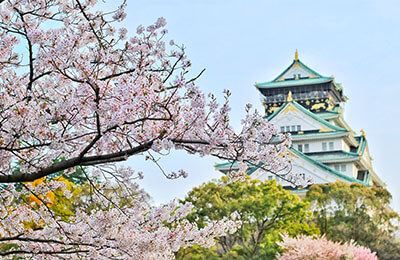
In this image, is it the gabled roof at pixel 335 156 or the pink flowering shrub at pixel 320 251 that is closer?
the pink flowering shrub at pixel 320 251

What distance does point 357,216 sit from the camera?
27.1 metres

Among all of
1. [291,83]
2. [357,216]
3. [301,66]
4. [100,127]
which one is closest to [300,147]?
[291,83]

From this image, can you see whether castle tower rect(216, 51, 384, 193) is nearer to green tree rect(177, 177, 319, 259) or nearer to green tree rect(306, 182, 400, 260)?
green tree rect(306, 182, 400, 260)

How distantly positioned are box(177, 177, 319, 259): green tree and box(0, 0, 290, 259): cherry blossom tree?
15418 millimetres

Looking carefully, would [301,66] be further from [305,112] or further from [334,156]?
[334,156]

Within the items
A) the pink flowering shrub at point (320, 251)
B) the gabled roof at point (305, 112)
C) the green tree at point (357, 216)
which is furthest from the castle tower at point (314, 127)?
the pink flowering shrub at point (320, 251)

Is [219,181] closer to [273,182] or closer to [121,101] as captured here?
[273,182]

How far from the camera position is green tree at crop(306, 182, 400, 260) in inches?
1037

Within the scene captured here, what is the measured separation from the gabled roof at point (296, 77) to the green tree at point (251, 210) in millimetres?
24878

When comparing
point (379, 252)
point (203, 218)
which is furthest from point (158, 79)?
point (379, 252)

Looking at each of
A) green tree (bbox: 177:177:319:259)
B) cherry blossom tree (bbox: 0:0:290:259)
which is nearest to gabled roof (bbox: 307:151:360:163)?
green tree (bbox: 177:177:319:259)

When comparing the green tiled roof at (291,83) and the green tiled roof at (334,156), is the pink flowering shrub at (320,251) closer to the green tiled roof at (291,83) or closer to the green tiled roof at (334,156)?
the green tiled roof at (334,156)

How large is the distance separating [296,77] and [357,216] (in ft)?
71.9

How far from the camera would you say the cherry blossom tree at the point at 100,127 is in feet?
16.0
